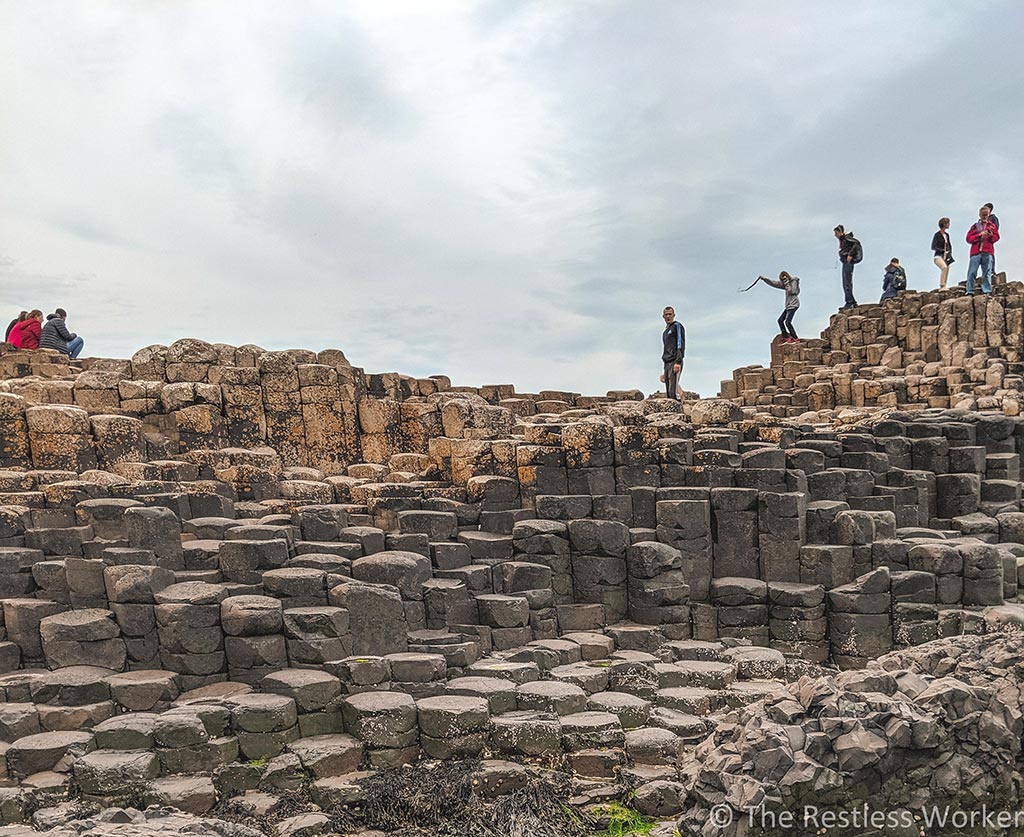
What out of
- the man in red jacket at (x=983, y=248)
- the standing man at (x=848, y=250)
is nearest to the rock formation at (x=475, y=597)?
the man in red jacket at (x=983, y=248)

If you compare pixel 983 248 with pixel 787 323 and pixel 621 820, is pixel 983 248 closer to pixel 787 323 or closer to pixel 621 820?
pixel 787 323

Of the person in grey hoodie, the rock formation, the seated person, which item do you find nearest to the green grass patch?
the rock formation

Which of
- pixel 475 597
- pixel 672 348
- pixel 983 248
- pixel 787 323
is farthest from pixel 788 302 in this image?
pixel 475 597

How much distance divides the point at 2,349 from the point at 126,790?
13.0 metres

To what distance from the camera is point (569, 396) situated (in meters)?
25.0

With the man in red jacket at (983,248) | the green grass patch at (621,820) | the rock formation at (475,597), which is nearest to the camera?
the rock formation at (475,597)

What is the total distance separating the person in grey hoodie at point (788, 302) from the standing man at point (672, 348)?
25.4 ft

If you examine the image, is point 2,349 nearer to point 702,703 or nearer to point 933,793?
point 702,703

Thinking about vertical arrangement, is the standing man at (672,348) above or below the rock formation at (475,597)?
above

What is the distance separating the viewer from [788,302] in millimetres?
28047

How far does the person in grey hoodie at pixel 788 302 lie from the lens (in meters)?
26.6

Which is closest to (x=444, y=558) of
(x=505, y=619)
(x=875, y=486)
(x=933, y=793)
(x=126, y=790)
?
(x=505, y=619)

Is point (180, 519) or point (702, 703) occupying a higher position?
point (180, 519)

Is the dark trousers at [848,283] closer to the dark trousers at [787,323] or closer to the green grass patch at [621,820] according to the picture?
the dark trousers at [787,323]
